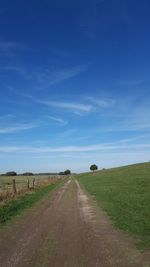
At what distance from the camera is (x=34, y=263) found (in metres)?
6.60

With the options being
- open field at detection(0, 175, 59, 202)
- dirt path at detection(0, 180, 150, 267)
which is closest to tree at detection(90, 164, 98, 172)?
open field at detection(0, 175, 59, 202)

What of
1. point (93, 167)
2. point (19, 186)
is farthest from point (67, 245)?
point (93, 167)

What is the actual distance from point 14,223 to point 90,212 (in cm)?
425

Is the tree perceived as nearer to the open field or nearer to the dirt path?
the open field

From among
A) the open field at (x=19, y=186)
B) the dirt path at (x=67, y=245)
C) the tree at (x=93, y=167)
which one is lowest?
the dirt path at (x=67, y=245)

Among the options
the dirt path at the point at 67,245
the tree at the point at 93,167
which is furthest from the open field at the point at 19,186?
the tree at the point at 93,167

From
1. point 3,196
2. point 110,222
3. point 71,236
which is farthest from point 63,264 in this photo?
point 3,196

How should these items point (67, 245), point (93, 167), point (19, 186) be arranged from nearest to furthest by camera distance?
1. point (67, 245)
2. point (19, 186)
3. point (93, 167)

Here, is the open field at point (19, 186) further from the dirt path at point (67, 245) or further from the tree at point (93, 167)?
the tree at point (93, 167)

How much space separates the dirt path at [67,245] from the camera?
670 cm

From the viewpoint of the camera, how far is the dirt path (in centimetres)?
670

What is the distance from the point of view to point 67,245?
830 centimetres

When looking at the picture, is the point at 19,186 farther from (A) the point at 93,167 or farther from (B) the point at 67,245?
(A) the point at 93,167

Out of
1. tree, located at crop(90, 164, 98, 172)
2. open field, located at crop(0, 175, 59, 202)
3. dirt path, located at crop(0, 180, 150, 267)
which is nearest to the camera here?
dirt path, located at crop(0, 180, 150, 267)
